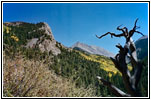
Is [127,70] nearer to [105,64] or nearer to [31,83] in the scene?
[31,83]

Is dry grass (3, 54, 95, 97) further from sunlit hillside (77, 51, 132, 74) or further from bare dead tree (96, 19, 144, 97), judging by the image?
sunlit hillside (77, 51, 132, 74)

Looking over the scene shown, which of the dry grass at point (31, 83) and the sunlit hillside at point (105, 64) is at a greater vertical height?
the dry grass at point (31, 83)

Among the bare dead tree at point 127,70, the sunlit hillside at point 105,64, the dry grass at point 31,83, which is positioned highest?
the bare dead tree at point 127,70

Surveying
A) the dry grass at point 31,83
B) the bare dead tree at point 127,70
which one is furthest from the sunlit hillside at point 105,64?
the bare dead tree at point 127,70

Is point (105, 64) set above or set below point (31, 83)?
below

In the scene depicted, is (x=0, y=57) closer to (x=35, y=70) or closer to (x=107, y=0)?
(x=35, y=70)

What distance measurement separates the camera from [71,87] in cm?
276

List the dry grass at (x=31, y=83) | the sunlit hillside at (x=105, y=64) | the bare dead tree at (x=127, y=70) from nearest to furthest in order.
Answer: the bare dead tree at (x=127, y=70), the dry grass at (x=31, y=83), the sunlit hillside at (x=105, y=64)

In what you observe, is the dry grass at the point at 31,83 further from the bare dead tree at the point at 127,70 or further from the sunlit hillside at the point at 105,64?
the sunlit hillside at the point at 105,64

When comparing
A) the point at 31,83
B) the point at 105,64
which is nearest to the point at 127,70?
the point at 31,83

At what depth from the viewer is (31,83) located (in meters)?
2.37

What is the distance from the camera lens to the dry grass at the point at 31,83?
7.38 ft

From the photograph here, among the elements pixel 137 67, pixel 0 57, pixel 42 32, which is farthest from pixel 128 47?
pixel 42 32

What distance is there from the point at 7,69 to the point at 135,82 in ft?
6.20
